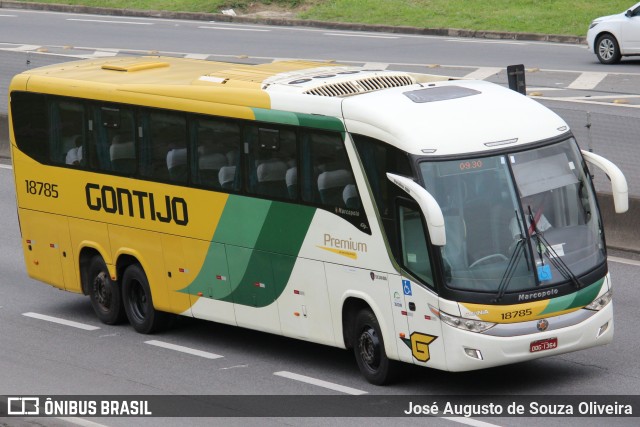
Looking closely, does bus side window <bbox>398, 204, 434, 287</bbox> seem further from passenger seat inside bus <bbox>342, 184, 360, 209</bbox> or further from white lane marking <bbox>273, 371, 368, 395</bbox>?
white lane marking <bbox>273, 371, 368, 395</bbox>

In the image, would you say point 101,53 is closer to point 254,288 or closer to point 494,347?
point 254,288

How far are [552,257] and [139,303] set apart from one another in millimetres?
5520

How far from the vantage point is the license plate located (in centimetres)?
1180

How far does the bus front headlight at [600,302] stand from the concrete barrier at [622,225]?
555 cm

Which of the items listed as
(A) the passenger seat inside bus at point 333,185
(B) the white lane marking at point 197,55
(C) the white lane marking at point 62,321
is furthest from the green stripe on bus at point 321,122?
(B) the white lane marking at point 197,55

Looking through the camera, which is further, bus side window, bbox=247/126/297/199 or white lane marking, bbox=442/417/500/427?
bus side window, bbox=247/126/297/199

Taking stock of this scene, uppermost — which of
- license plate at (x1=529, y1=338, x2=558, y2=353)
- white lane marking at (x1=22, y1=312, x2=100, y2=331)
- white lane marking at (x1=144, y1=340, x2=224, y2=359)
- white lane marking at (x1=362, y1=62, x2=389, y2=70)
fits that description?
license plate at (x1=529, y1=338, x2=558, y2=353)

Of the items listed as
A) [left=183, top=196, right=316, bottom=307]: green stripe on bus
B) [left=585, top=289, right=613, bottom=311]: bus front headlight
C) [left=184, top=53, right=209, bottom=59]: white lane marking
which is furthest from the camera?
[left=184, top=53, right=209, bottom=59]: white lane marking

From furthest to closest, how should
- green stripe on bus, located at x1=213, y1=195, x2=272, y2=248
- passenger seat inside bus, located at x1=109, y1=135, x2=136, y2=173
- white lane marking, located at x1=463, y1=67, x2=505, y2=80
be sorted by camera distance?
white lane marking, located at x1=463, y1=67, x2=505, y2=80 < passenger seat inside bus, located at x1=109, y1=135, x2=136, y2=173 < green stripe on bus, located at x1=213, y1=195, x2=272, y2=248

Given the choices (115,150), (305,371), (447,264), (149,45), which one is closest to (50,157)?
(115,150)

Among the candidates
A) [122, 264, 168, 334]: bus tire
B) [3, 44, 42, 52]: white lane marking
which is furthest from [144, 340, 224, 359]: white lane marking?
[3, 44, 42, 52]: white lane marking

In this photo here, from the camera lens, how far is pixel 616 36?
31.7m

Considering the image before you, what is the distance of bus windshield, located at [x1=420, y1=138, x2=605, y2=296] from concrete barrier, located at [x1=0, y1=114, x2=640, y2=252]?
5.78 metres

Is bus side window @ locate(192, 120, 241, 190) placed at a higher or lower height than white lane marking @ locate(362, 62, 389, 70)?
higher
